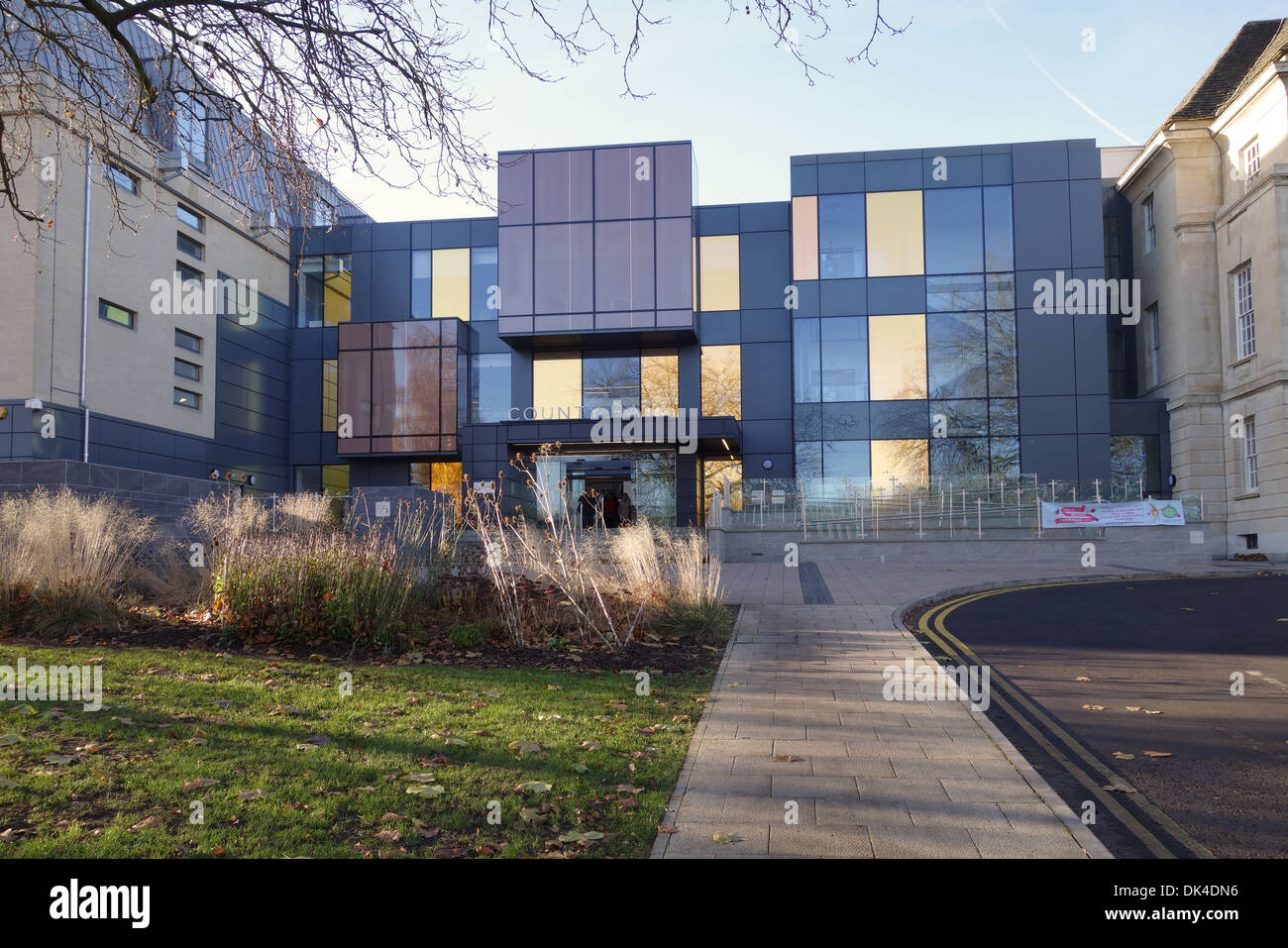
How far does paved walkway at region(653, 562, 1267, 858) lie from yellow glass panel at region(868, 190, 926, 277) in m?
24.5

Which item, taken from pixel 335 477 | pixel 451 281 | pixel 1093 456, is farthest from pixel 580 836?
pixel 335 477

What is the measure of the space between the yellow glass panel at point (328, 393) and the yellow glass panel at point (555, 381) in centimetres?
865

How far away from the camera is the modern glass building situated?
102ft

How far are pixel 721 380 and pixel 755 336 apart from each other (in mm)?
2006

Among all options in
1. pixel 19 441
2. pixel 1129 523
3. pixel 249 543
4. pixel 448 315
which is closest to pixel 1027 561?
pixel 1129 523

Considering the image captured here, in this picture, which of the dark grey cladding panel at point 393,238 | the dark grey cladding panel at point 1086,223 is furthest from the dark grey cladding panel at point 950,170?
the dark grey cladding panel at point 393,238

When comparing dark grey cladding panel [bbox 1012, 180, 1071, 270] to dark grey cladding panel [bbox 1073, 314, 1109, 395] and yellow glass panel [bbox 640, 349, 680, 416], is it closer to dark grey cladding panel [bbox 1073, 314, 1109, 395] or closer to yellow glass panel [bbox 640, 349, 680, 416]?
dark grey cladding panel [bbox 1073, 314, 1109, 395]

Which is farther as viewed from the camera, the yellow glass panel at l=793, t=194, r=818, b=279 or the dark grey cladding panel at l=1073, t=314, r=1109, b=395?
the yellow glass panel at l=793, t=194, r=818, b=279

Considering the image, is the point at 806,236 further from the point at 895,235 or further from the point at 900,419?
the point at 900,419

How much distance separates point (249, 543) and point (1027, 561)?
20.2 meters

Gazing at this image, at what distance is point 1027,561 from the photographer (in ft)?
79.6

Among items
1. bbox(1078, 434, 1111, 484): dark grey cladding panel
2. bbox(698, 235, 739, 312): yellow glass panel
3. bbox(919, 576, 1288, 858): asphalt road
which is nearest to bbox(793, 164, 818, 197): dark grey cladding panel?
bbox(698, 235, 739, 312): yellow glass panel

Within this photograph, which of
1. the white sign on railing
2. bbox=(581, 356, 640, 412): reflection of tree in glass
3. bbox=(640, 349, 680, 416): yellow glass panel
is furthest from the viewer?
bbox=(581, 356, 640, 412): reflection of tree in glass
